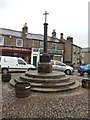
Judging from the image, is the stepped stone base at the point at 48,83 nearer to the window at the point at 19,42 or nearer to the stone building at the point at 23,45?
the stone building at the point at 23,45

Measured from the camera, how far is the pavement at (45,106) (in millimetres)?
4715

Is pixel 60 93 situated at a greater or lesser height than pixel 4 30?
lesser

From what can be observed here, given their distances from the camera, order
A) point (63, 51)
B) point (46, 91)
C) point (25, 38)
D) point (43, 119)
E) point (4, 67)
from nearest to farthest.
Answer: point (43, 119)
point (46, 91)
point (4, 67)
point (25, 38)
point (63, 51)

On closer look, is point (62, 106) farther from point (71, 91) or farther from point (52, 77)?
point (52, 77)

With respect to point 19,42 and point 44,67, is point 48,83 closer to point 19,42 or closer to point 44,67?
point 44,67

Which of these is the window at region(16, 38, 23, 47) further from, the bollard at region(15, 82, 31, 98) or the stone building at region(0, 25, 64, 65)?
the bollard at region(15, 82, 31, 98)

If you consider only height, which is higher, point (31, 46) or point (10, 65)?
point (31, 46)

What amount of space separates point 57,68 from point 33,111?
12.6 meters

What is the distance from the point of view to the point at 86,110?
5203mm

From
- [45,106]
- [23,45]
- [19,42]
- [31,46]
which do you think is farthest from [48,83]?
[31,46]

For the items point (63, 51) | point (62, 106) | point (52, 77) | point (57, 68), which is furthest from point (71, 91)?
point (63, 51)

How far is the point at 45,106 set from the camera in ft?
17.8

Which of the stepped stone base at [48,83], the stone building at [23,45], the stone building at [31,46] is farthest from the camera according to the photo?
the stone building at [31,46]

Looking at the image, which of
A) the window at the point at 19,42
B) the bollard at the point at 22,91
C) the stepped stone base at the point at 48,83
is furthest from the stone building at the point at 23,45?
the bollard at the point at 22,91
